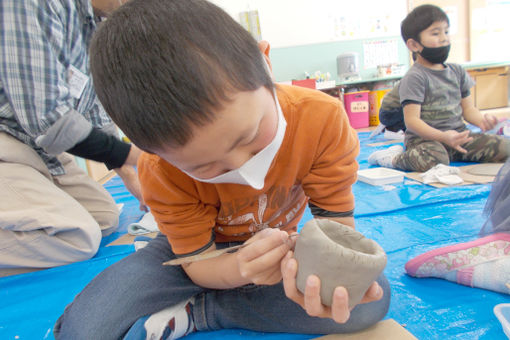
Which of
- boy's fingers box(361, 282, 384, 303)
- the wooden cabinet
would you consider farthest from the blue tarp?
the wooden cabinet

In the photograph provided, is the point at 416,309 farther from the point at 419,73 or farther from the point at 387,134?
the point at 387,134

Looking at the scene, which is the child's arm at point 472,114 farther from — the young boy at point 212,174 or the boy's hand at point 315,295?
the boy's hand at point 315,295

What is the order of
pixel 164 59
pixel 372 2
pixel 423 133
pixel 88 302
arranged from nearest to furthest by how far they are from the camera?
pixel 164 59 < pixel 88 302 < pixel 423 133 < pixel 372 2

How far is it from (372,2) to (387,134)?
8.41 ft

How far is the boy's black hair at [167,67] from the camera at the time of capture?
0.37 meters

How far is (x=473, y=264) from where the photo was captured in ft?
2.31

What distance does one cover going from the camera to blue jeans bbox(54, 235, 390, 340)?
1.96 feet

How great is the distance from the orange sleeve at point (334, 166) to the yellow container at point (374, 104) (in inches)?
139

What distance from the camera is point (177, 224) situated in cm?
63

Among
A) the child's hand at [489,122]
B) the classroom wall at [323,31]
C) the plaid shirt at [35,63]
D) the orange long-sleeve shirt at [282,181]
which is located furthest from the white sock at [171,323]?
the classroom wall at [323,31]

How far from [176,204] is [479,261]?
2.24 ft

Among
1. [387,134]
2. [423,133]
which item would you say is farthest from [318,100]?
[387,134]

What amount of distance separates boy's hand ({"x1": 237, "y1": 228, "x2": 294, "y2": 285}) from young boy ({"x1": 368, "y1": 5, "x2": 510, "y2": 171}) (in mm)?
1333

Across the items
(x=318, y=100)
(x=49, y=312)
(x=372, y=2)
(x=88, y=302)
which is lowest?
(x=49, y=312)
